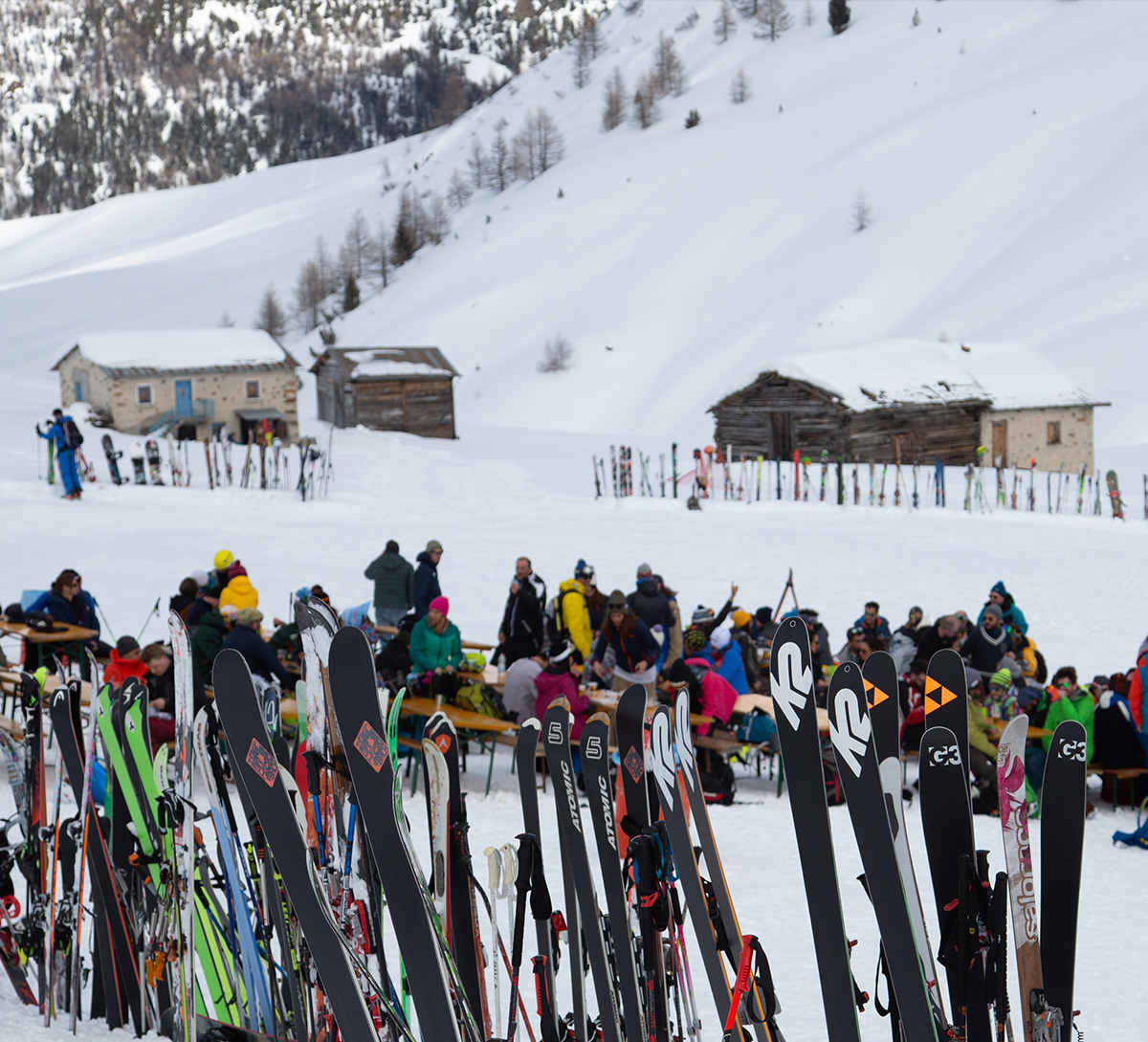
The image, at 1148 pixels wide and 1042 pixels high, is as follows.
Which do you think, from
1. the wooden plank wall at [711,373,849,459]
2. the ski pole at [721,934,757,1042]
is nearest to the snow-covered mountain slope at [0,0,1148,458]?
the wooden plank wall at [711,373,849,459]

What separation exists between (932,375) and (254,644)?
2606 centimetres

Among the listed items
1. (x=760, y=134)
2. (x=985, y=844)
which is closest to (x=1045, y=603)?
(x=985, y=844)

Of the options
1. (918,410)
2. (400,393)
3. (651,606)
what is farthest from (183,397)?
(651,606)

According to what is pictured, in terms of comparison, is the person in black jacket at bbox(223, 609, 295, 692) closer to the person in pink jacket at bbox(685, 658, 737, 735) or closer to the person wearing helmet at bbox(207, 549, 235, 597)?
the person wearing helmet at bbox(207, 549, 235, 597)

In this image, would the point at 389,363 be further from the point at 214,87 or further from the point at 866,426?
the point at 214,87

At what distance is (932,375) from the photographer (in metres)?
30.2

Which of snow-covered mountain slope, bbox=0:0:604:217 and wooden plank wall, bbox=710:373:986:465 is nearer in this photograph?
wooden plank wall, bbox=710:373:986:465

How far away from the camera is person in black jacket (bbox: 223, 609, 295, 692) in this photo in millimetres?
6742

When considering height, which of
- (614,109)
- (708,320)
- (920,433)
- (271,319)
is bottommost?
(920,433)

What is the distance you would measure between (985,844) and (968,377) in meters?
25.6

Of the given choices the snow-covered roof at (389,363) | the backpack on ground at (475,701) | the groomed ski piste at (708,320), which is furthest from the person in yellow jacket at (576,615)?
the snow-covered roof at (389,363)

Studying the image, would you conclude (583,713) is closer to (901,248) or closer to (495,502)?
(495,502)

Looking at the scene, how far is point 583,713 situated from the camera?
23.9 ft

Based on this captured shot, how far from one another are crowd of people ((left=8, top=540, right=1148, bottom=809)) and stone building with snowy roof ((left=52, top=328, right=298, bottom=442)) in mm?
24356
